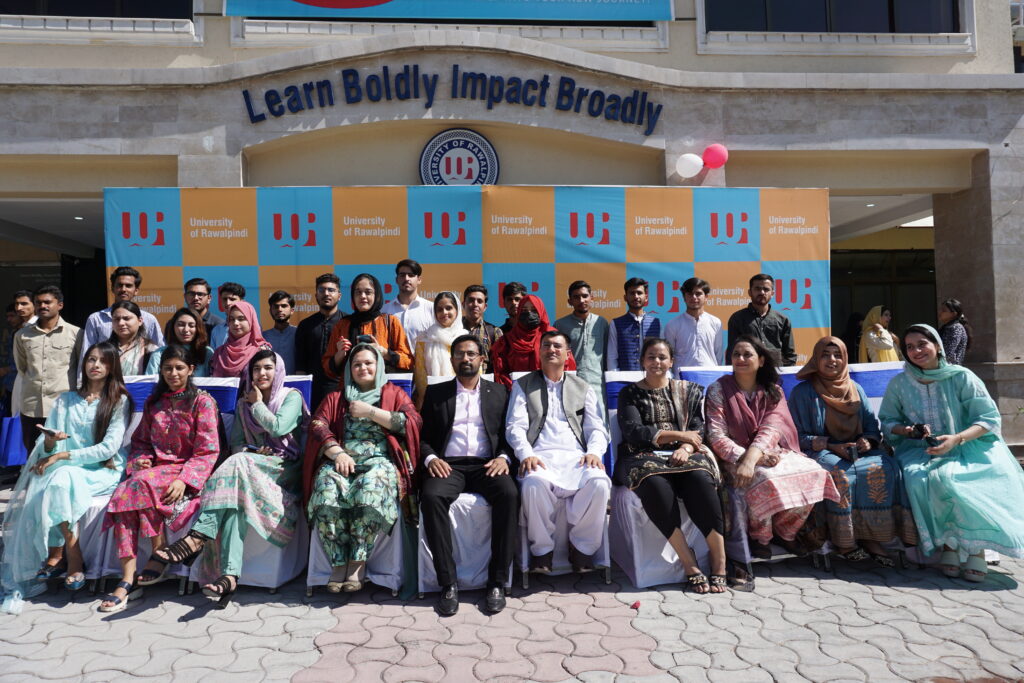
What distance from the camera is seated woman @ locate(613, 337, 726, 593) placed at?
11.0 ft

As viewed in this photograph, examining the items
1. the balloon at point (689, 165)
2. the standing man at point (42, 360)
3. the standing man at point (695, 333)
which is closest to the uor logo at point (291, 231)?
the standing man at point (42, 360)

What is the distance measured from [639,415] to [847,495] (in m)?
1.15

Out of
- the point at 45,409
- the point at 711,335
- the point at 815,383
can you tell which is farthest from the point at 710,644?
the point at 45,409

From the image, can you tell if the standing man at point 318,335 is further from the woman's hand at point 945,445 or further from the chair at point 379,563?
the woman's hand at point 945,445

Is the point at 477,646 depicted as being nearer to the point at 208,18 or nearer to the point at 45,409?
the point at 45,409

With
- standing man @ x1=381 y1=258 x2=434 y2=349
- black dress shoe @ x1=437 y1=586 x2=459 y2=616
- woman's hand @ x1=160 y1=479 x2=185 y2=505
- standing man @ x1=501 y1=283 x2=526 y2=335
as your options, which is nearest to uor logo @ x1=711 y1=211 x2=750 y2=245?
standing man @ x1=501 y1=283 x2=526 y2=335

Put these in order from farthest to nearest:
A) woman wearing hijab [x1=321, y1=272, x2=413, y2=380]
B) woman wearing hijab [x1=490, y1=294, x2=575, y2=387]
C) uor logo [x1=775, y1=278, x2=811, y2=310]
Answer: uor logo [x1=775, y1=278, x2=811, y2=310] < woman wearing hijab [x1=490, y1=294, x2=575, y2=387] < woman wearing hijab [x1=321, y1=272, x2=413, y2=380]

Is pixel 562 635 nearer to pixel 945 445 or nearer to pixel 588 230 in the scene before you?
pixel 945 445

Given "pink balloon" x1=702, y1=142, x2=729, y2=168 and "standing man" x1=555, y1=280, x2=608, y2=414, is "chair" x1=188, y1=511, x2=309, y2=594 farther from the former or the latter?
"pink balloon" x1=702, y1=142, x2=729, y2=168

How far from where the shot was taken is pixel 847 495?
356 centimetres

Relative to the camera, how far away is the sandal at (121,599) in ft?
10.3

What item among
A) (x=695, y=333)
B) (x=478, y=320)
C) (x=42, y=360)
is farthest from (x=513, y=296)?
(x=42, y=360)

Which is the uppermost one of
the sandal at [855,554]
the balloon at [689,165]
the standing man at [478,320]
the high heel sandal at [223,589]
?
the balloon at [689,165]

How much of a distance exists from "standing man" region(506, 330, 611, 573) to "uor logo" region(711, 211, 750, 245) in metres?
3.21
